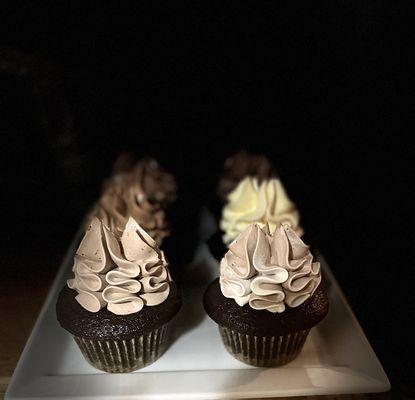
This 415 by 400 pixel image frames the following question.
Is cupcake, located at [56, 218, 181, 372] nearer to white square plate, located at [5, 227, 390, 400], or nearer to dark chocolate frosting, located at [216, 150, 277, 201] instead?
white square plate, located at [5, 227, 390, 400]

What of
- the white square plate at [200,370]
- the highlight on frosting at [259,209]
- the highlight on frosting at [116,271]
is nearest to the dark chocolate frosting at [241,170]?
the highlight on frosting at [259,209]

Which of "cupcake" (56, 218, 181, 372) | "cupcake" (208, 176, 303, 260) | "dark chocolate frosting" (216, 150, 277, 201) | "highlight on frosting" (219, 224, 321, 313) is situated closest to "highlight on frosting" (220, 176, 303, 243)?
"cupcake" (208, 176, 303, 260)

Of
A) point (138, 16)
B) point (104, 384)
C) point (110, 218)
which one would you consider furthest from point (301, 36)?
point (104, 384)

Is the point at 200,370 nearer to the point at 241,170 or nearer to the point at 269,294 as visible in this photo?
the point at 269,294

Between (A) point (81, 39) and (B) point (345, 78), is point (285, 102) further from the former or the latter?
(A) point (81, 39)

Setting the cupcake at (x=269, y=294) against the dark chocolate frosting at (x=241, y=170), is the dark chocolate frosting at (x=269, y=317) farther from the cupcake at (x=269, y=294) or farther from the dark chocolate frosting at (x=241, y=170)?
the dark chocolate frosting at (x=241, y=170)

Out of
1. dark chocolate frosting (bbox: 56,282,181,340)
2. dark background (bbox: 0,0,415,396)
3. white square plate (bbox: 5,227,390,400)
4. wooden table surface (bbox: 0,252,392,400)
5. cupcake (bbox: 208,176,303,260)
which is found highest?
dark background (bbox: 0,0,415,396)

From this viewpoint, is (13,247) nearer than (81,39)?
No
